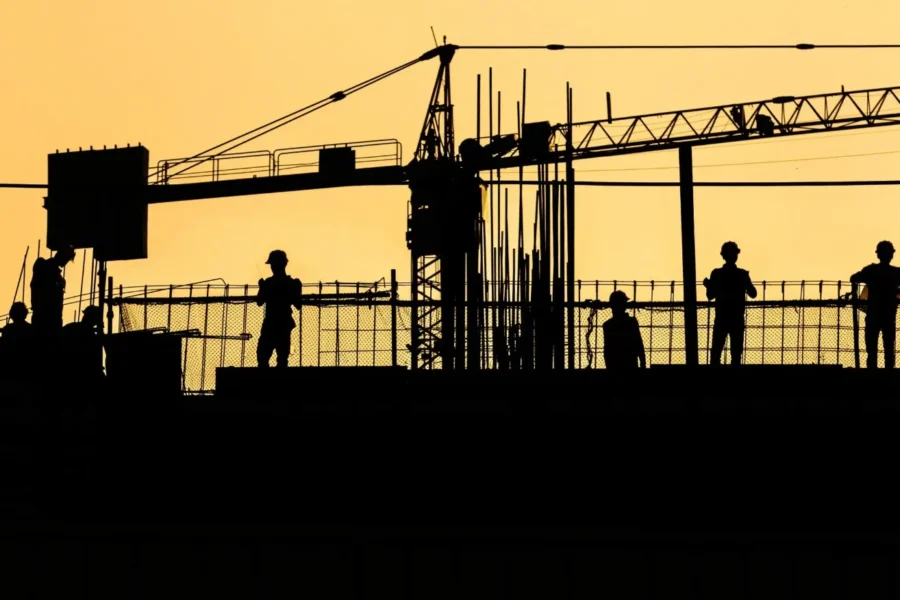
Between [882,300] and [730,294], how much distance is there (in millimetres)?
1451

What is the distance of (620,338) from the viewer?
1650 cm

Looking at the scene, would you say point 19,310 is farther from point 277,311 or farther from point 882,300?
point 882,300

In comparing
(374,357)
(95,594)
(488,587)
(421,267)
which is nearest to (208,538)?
(95,594)

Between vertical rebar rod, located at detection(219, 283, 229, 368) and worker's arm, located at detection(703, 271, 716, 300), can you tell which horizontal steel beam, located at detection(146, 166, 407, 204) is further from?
worker's arm, located at detection(703, 271, 716, 300)

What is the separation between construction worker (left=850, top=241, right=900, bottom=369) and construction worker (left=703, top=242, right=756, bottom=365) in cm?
112

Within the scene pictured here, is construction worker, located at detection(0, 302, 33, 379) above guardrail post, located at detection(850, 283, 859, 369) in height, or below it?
below

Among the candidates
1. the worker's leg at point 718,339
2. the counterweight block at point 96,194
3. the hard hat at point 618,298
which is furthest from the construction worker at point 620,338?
the counterweight block at point 96,194

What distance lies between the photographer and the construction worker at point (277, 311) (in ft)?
54.3

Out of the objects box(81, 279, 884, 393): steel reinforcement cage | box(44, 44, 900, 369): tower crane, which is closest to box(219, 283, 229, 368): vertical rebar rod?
box(81, 279, 884, 393): steel reinforcement cage

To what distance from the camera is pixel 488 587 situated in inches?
393

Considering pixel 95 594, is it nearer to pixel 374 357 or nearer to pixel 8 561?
pixel 8 561

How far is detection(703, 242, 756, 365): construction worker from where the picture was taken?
16.6 meters

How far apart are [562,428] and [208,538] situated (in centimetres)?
554

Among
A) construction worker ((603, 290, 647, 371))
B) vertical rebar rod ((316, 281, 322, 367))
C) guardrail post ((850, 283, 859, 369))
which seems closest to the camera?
construction worker ((603, 290, 647, 371))
